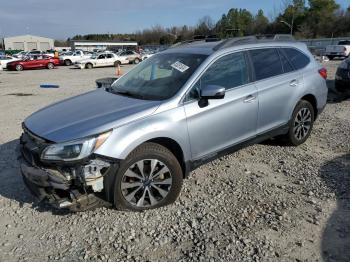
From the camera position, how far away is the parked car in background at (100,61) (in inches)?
1268

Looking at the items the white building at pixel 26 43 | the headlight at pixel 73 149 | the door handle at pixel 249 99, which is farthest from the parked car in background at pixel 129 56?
the white building at pixel 26 43

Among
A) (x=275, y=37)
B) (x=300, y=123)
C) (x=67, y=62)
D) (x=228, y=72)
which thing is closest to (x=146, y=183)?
(x=228, y=72)

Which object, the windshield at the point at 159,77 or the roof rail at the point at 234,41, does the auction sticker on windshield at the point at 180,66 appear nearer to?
the windshield at the point at 159,77

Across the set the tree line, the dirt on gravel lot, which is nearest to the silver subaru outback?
the dirt on gravel lot

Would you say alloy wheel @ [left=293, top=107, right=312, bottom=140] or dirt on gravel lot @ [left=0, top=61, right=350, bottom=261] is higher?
alloy wheel @ [left=293, top=107, right=312, bottom=140]

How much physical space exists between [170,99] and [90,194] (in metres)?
1.34

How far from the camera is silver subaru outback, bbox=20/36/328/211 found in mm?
3482

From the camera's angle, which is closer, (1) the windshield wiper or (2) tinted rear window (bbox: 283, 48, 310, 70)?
(1) the windshield wiper

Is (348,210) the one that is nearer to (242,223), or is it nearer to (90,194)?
(242,223)

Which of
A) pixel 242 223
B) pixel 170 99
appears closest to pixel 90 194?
pixel 170 99

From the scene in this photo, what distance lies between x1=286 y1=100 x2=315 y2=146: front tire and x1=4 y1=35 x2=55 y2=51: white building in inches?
3954

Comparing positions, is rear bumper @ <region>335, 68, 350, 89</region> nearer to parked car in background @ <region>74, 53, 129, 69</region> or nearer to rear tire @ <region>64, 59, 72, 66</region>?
parked car in background @ <region>74, 53, 129, 69</region>

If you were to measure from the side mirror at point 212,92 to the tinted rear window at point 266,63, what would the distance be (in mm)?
1093

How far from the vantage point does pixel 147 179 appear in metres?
3.86
